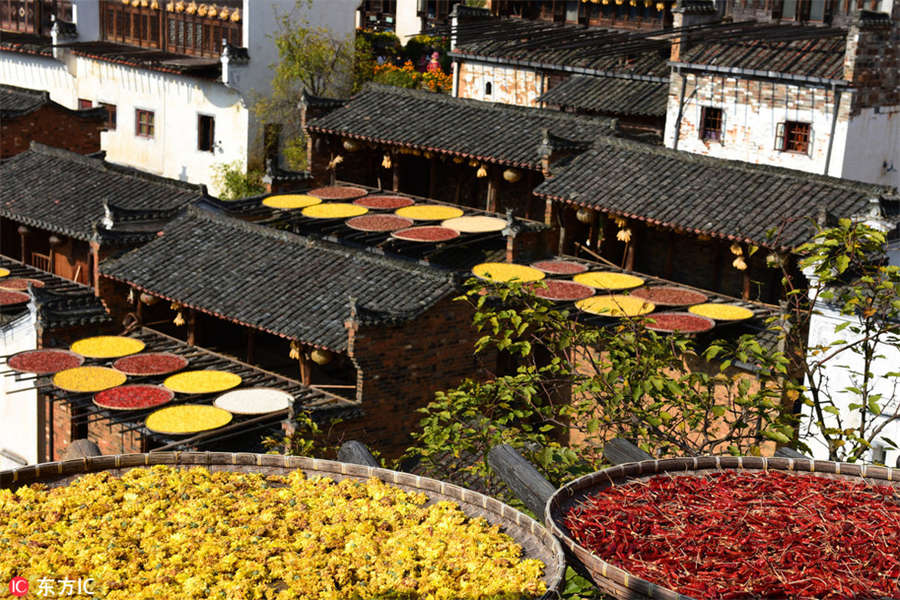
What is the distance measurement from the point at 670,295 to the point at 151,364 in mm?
10614

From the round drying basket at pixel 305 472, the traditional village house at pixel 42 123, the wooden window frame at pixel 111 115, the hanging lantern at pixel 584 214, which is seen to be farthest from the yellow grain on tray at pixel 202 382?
the wooden window frame at pixel 111 115

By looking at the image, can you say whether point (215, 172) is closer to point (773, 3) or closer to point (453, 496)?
point (773, 3)

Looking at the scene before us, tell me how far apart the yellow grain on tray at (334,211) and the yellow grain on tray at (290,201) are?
0.36 m

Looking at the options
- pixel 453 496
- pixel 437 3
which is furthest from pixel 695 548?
pixel 437 3

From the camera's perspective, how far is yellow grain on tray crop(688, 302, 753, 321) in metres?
23.2

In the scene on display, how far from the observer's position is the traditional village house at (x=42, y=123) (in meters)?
39.2

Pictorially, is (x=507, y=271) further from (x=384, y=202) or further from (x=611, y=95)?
(x=611, y=95)

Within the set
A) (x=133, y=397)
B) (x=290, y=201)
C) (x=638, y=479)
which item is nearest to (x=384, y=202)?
(x=290, y=201)

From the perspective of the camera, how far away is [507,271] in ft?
82.4

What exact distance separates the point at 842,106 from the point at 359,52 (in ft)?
65.4

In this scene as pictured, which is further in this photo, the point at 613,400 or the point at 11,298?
the point at 11,298

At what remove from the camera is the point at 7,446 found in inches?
1041

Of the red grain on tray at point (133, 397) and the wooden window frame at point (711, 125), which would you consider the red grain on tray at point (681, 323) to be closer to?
the red grain on tray at point (133, 397)

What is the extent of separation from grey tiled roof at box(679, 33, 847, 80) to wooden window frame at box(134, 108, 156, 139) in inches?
804
